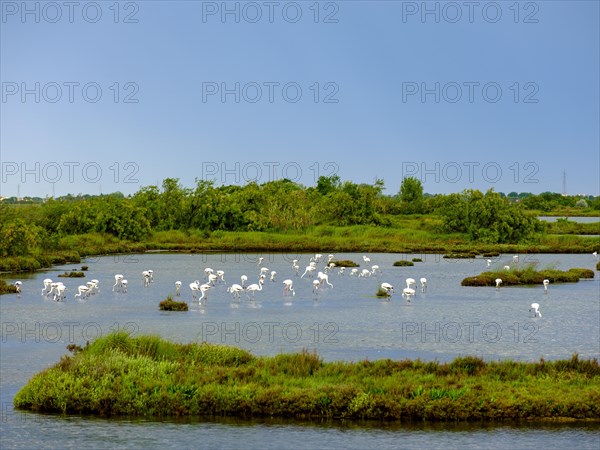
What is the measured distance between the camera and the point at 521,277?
174 ft

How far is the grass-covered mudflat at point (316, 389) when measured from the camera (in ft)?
65.7

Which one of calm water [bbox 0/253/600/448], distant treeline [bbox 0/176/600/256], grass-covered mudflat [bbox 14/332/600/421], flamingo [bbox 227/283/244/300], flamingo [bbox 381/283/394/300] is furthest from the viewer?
distant treeline [bbox 0/176/600/256]

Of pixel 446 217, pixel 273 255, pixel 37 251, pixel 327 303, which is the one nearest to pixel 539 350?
pixel 327 303

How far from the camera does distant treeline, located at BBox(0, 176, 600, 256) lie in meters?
89.3

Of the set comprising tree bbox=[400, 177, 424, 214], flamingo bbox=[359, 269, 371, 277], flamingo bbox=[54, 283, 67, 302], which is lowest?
flamingo bbox=[54, 283, 67, 302]

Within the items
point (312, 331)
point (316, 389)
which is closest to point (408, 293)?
point (312, 331)

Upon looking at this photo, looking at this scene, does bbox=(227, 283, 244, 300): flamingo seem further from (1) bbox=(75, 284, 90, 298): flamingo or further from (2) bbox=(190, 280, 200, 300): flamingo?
(1) bbox=(75, 284, 90, 298): flamingo

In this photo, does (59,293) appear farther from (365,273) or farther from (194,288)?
(365,273)

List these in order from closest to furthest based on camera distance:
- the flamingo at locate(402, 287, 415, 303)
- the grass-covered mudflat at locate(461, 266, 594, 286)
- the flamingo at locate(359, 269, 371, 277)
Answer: the flamingo at locate(402, 287, 415, 303)
the grass-covered mudflat at locate(461, 266, 594, 286)
the flamingo at locate(359, 269, 371, 277)

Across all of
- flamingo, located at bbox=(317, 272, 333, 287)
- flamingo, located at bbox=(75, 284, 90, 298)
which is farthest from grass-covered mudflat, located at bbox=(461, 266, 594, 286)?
flamingo, located at bbox=(75, 284, 90, 298)

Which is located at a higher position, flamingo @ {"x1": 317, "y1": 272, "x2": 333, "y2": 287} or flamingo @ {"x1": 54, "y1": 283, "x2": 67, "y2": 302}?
flamingo @ {"x1": 317, "y1": 272, "x2": 333, "y2": 287}

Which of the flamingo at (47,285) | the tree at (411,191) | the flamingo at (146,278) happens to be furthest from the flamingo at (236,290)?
the tree at (411,191)

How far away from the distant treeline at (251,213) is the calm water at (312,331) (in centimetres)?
3064

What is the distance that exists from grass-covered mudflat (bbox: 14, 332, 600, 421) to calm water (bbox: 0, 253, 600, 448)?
0.50m
